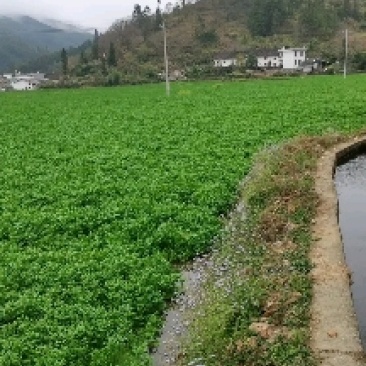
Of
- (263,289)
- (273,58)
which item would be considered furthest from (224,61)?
(263,289)

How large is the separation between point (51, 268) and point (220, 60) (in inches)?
3933

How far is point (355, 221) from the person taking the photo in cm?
Result: 1202

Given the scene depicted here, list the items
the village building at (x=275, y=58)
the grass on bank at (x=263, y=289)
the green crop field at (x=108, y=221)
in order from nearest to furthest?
the grass on bank at (x=263, y=289)
the green crop field at (x=108, y=221)
the village building at (x=275, y=58)

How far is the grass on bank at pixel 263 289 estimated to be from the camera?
6.49 meters

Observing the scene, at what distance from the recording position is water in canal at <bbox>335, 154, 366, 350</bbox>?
8.25 m

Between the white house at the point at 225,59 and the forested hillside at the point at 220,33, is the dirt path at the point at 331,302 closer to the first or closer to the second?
the forested hillside at the point at 220,33

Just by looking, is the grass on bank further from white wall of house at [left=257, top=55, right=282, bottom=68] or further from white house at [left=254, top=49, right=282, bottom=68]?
white house at [left=254, top=49, right=282, bottom=68]

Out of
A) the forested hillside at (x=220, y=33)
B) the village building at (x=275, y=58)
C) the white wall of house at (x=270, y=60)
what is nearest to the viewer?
the village building at (x=275, y=58)

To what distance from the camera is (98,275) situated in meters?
8.75

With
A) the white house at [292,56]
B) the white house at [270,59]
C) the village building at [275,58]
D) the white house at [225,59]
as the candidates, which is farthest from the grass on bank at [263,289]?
the white house at [270,59]

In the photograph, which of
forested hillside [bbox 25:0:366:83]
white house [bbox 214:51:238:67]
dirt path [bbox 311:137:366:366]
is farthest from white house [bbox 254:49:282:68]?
dirt path [bbox 311:137:366:366]

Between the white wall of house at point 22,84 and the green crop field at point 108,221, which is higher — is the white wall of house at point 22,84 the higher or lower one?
the higher one

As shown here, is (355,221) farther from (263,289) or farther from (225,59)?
(225,59)

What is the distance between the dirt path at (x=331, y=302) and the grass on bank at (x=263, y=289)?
0.44 ft
